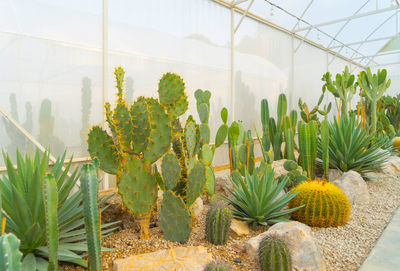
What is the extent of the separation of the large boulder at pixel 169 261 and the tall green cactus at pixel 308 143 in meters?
2.08

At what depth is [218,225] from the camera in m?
1.78

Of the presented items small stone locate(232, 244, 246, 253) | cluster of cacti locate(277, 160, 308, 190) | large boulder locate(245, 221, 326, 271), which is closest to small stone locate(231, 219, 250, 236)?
small stone locate(232, 244, 246, 253)

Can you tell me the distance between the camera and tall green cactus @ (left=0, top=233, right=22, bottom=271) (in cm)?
66

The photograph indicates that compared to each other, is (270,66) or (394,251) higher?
(270,66)

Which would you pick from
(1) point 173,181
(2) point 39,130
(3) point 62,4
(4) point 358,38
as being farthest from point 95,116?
(4) point 358,38

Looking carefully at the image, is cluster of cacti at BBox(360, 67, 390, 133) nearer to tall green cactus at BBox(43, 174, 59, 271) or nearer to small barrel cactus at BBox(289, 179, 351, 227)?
small barrel cactus at BBox(289, 179, 351, 227)

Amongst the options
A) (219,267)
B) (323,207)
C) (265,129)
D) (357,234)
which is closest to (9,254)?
(219,267)

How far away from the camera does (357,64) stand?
442 inches

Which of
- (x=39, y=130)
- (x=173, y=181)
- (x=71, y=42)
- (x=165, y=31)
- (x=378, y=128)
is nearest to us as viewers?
(x=173, y=181)

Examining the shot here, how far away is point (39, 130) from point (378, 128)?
5.62m

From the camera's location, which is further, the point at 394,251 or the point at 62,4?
the point at 62,4

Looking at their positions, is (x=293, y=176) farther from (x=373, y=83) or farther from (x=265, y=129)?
(x=373, y=83)

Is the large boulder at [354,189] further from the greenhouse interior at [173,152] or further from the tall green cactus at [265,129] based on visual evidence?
the tall green cactus at [265,129]

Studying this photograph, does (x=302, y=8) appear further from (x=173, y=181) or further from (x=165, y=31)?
(x=173, y=181)
